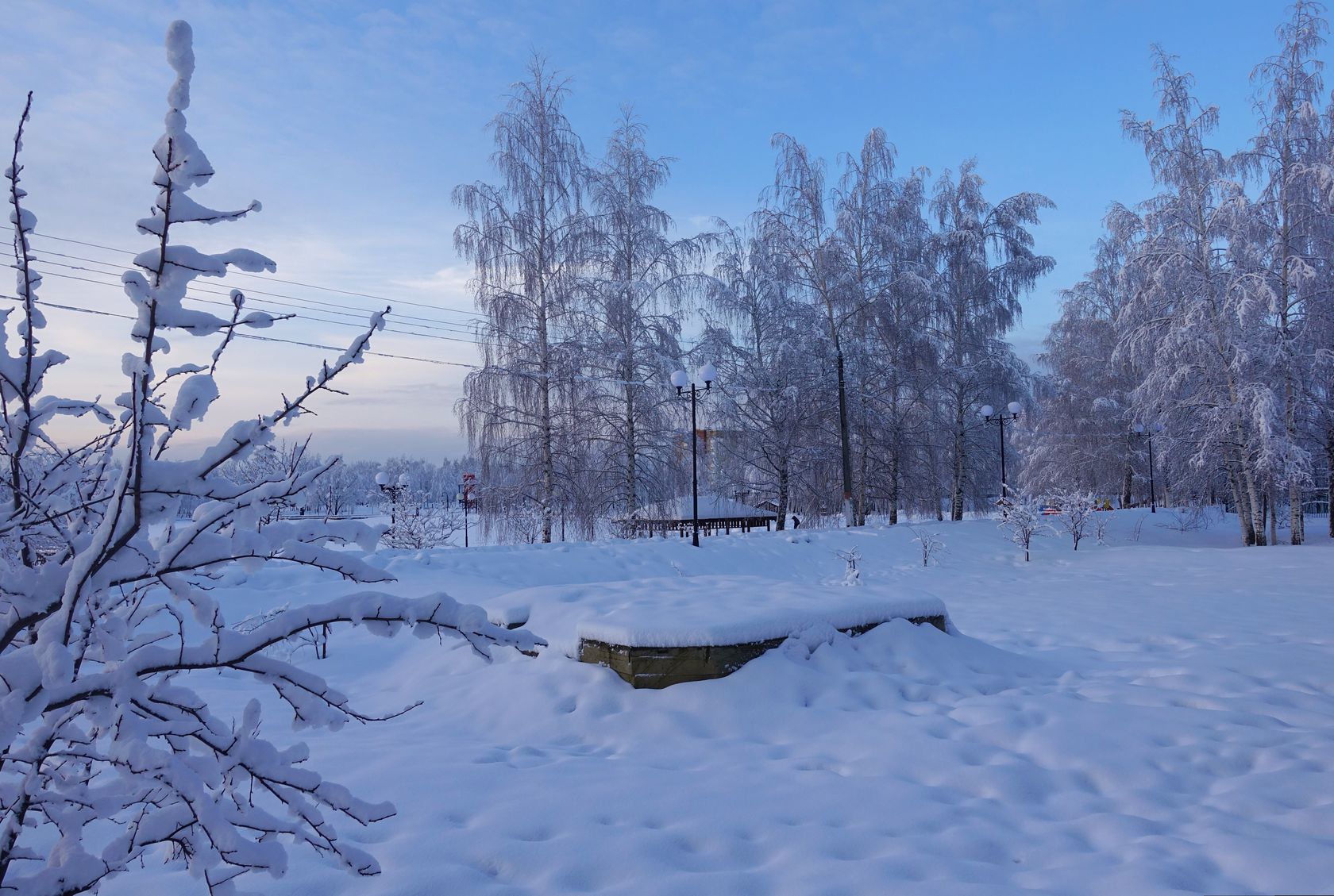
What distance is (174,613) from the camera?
182 centimetres

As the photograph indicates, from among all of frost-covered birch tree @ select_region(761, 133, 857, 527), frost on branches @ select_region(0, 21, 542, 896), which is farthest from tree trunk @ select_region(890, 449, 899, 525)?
frost on branches @ select_region(0, 21, 542, 896)

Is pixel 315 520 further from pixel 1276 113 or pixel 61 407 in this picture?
pixel 1276 113

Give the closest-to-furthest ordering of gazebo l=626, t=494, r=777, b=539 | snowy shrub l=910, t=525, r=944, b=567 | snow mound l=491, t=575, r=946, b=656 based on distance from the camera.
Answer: snow mound l=491, t=575, r=946, b=656 → snowy shrub l=910, t=525, r=944, b=567 → gazebo l=626, t=494, r=777, b=539

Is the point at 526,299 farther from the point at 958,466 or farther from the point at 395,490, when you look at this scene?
the point at 958,466

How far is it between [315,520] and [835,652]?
13.3 feet

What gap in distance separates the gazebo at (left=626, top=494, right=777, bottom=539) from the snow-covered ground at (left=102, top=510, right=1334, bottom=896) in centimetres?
864

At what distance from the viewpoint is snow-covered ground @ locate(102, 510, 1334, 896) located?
8.41ft

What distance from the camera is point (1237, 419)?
15250mm

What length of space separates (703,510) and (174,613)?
22090 mm

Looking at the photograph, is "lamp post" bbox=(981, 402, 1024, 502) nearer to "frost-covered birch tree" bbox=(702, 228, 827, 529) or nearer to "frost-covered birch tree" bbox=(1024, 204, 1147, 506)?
"frost-covered birch tree" bbox=(702, 228, 827, 529)

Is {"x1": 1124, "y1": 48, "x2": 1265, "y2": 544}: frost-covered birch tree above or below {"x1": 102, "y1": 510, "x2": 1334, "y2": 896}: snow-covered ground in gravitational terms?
above

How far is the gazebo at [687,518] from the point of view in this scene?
15750 mm

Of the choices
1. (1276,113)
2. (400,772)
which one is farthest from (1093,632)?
(1276,113)

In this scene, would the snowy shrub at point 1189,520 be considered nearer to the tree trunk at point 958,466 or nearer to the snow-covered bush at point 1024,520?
the tree trunk at point 958,466
